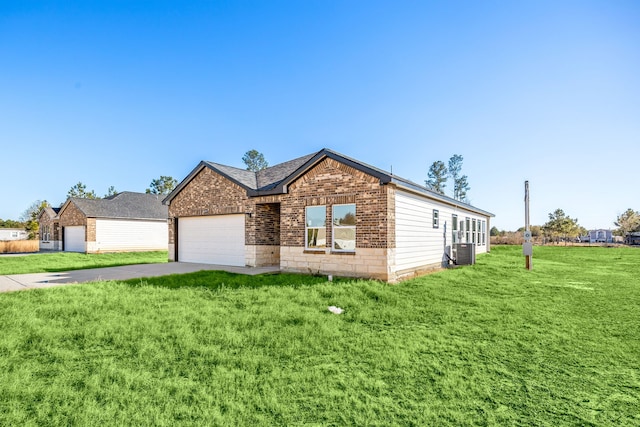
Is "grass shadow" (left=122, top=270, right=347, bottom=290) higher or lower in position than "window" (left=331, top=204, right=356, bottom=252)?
lower

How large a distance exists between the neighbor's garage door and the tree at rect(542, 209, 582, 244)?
181 feet

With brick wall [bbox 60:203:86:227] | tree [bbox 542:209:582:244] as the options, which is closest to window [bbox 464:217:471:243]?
brick wall [bbox 60:203:86:227]

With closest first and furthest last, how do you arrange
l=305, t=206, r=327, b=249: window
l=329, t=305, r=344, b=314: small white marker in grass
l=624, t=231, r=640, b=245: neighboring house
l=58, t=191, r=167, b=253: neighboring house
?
l=329, t=305, r=344, b=314: small white marker in grass, l=305, t=206, r=327, b=249: window, l=58, t=191, r=167, b=253: neighboring house, l=624, t=231, r=640, b=245: neighboring house

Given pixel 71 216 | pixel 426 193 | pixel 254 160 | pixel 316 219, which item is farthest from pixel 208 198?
pixel 254 160

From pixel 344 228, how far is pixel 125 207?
25644 mm

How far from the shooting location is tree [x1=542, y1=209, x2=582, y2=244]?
167 ft

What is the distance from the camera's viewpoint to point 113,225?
27297 mm

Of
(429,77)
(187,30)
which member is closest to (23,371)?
(187,30)

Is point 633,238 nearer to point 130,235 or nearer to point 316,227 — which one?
point 316,227

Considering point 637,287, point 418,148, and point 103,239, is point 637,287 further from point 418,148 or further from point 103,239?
point 103,239

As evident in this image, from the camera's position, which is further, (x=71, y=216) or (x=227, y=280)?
(x=71, y=216)

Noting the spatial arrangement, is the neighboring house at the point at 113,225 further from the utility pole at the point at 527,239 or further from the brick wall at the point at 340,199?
the utility pole at the point at 527,239

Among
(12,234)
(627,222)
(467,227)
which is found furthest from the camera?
(627,222)

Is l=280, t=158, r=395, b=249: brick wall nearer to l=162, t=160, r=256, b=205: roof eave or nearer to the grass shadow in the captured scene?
the grass shadow
